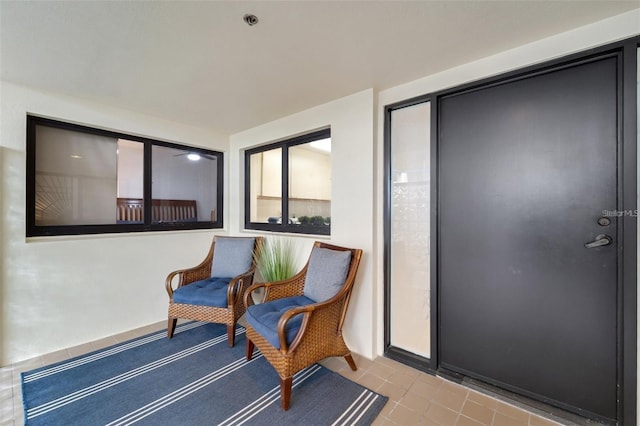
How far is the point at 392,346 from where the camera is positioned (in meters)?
2.42

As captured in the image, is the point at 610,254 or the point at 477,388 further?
the point at 477,388

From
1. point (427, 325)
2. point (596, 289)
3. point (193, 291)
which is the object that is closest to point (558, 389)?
point (596, 289)

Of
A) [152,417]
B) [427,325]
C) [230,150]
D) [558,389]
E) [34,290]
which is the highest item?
[230,150]

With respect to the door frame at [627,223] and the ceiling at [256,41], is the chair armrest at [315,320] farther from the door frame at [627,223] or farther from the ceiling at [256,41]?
the ceiling at [256,41]

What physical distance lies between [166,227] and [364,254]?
7.97 feet

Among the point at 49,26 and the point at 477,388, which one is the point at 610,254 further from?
the point at 49,26


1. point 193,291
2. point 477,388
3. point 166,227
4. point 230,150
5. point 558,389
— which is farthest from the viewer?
point 230,150

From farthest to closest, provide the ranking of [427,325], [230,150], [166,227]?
[230,150] < [166,227] < [427,325]

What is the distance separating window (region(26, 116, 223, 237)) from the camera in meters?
2.51

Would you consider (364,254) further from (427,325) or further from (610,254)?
Answer: (610,254)

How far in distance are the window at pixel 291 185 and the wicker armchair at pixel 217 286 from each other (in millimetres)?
503

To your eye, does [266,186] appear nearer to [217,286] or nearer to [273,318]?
[217,286]

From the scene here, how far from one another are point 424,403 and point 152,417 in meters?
1.74

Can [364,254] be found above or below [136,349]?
above
